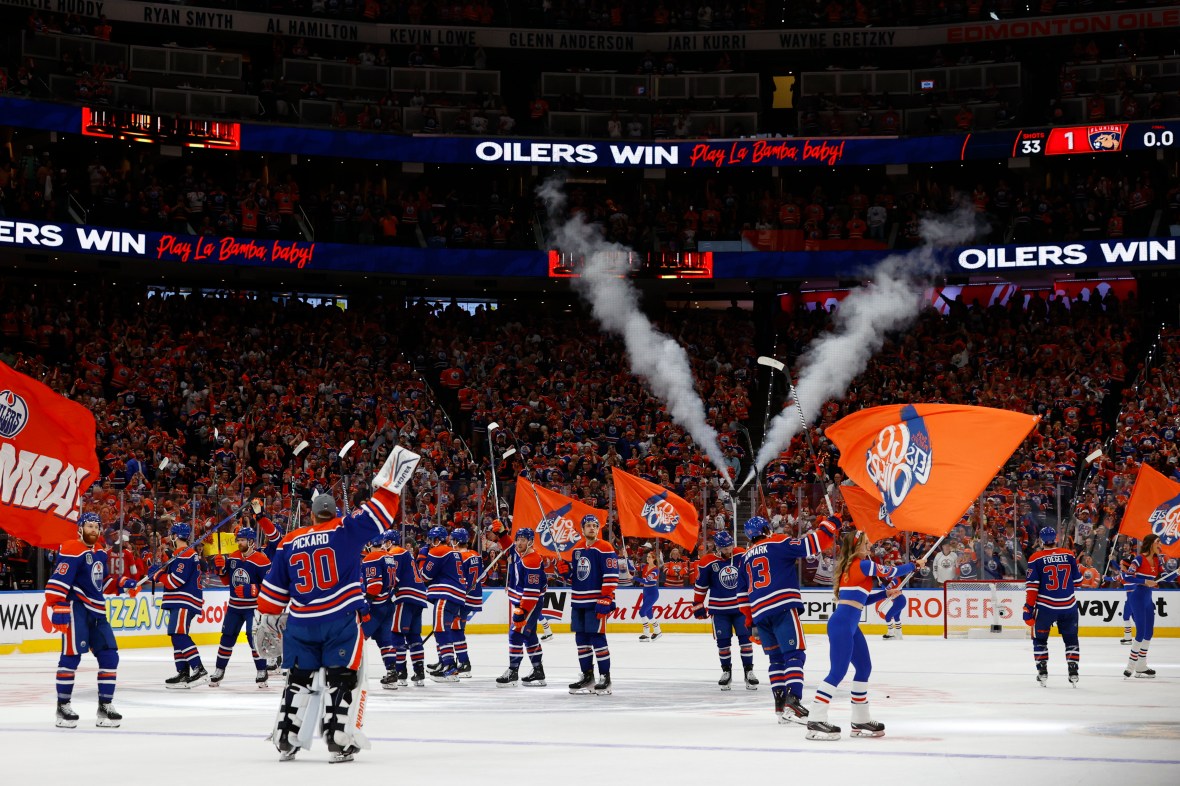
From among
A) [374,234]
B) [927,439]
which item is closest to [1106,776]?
[927,439]

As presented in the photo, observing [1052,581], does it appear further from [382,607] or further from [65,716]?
[65,716]

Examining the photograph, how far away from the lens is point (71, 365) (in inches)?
1447

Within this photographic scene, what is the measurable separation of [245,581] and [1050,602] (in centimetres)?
996

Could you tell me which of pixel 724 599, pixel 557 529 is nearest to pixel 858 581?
pixel 724 599

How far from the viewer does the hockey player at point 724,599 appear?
18656 mm

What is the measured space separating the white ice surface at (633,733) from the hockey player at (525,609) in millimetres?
381

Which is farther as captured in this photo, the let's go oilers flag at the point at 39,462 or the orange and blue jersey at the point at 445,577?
the orange and blue jersey at the point at 445,577

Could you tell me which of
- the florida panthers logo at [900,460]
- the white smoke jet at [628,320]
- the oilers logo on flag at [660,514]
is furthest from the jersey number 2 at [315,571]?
the white smoke jet at [628,320]

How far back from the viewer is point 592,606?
58.6 ft

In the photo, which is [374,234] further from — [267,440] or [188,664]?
[188,664]

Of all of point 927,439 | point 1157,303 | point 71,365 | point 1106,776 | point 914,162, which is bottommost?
point 1106,776

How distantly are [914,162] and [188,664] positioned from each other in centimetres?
3040

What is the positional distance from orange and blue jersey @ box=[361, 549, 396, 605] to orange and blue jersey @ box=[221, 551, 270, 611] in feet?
4.30

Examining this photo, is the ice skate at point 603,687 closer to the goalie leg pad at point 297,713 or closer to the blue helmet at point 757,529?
the blue helmet at point 757,529
